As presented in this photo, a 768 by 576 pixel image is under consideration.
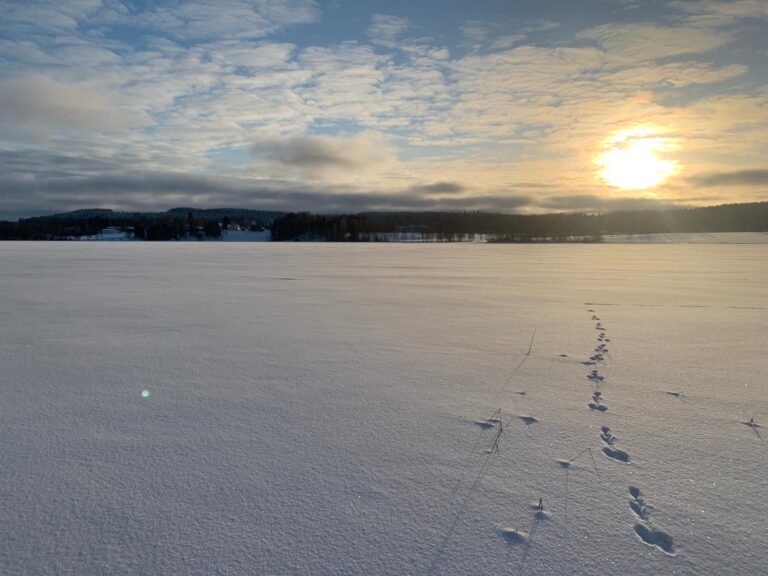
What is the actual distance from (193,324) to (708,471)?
6015 mm

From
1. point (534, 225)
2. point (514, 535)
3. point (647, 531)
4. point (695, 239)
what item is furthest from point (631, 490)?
point (534, 225)

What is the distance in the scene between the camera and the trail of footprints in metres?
2.14

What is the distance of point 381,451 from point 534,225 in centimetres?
9787

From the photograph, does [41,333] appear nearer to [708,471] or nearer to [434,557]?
[434,557]

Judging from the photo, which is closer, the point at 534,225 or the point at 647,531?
the point at 647,531

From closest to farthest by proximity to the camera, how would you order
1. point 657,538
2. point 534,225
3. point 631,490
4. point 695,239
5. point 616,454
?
point 657,538, point 631,490, point 616,454, point 695,239, point 534,225

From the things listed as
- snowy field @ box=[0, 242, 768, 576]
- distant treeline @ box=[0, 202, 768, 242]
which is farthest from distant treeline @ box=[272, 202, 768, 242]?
snowy field @ box=[0, 242, 768, 576]

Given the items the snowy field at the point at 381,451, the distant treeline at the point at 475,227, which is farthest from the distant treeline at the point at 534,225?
the snowy field at the point at 381,451

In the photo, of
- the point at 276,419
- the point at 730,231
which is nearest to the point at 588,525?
the point at 276,419

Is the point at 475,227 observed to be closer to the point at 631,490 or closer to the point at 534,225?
the point at 534,225

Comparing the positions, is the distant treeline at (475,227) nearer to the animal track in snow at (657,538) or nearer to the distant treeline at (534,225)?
the distant treeline at (534,225)

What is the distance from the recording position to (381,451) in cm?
296

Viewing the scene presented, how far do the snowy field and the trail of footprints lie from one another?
1 centimetres

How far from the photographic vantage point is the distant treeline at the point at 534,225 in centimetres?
8875
